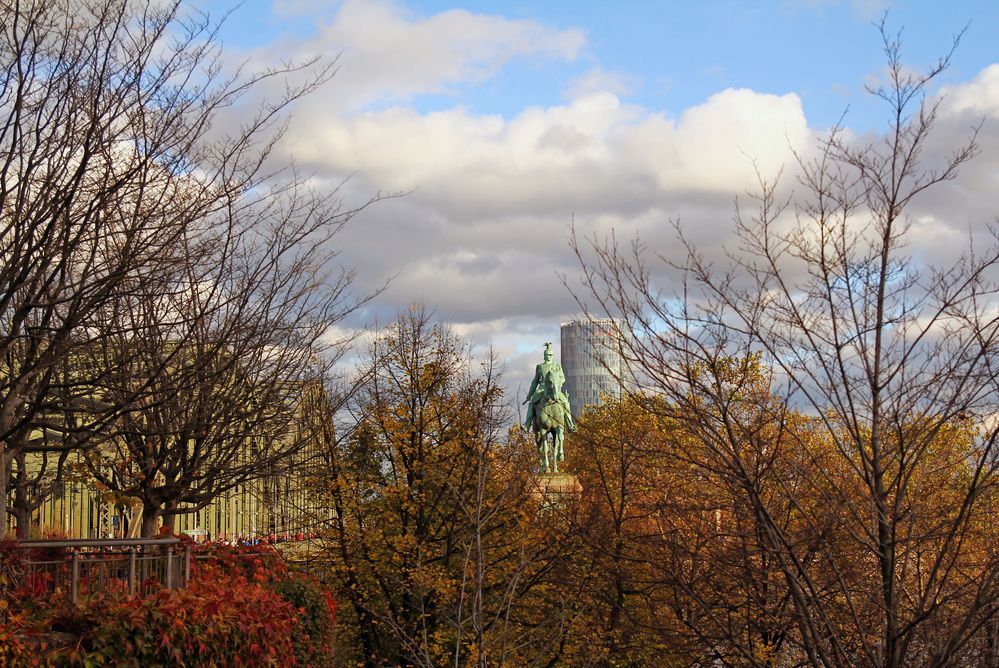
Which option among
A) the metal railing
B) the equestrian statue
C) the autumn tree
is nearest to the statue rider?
the equestrian statue

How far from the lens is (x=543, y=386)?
55844 mm

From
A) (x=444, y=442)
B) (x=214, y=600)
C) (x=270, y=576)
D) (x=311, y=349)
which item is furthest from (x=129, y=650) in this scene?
(x=444, y=442)

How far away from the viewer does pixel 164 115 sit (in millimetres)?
9898

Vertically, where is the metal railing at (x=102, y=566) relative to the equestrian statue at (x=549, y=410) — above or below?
below

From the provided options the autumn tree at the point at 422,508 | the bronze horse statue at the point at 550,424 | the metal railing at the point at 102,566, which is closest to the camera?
Result: the metal railing at the point at 102,566

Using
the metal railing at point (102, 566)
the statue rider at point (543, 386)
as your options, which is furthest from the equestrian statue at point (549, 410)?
the metal railing at point (102, 566)

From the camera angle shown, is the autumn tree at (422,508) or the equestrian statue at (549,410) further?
the equestrian statue at (549,410)

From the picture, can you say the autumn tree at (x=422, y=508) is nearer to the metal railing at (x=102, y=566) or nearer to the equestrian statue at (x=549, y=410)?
the metal railing at (x=102, y=566)

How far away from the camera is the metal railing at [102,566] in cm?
1124

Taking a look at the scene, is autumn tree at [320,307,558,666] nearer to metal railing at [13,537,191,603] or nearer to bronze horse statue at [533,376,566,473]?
metal railing at [13,537,191,603]

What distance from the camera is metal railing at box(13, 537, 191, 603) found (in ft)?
36.9

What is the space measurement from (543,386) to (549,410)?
9.07 feet

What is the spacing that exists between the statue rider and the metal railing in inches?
1576

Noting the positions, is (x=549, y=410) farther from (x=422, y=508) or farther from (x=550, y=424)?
(x=422, y=508)
